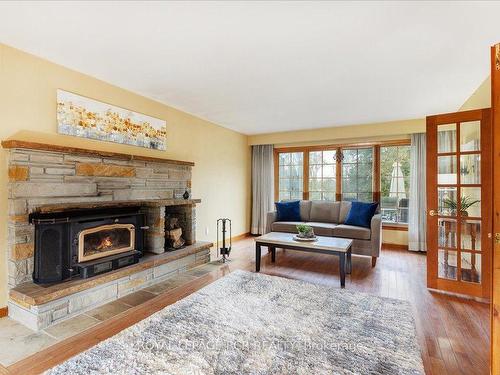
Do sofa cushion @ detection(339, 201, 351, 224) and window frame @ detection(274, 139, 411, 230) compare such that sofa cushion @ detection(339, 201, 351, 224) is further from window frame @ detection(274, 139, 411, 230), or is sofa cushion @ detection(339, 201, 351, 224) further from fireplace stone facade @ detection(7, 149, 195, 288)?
fireplace stone facade @ detection(7, 149, 195, 288)

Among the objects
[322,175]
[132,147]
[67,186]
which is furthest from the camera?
[322,175]

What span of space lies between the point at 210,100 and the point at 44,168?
7.13ft

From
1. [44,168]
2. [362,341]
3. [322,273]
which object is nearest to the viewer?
[362,341]

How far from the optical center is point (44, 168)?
257 centimetres

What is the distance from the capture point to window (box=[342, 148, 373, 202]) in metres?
5.37

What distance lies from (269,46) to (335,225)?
3251 millimetres

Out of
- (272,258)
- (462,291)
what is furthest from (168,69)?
(462,291)

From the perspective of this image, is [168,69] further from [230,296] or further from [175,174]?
[230,296]

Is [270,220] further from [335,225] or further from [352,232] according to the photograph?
[352,232]

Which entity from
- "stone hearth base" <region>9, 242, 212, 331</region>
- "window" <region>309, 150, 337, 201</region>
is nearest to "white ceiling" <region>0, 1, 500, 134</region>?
"window" <region>309, 150, 337, 201</region>

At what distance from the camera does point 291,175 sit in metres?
6.21

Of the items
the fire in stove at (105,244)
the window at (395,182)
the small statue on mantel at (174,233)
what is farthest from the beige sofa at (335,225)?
the fire in stove at (105,244)

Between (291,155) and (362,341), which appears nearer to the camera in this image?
(362,341)

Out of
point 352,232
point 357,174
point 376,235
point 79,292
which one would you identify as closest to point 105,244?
point 79,292
